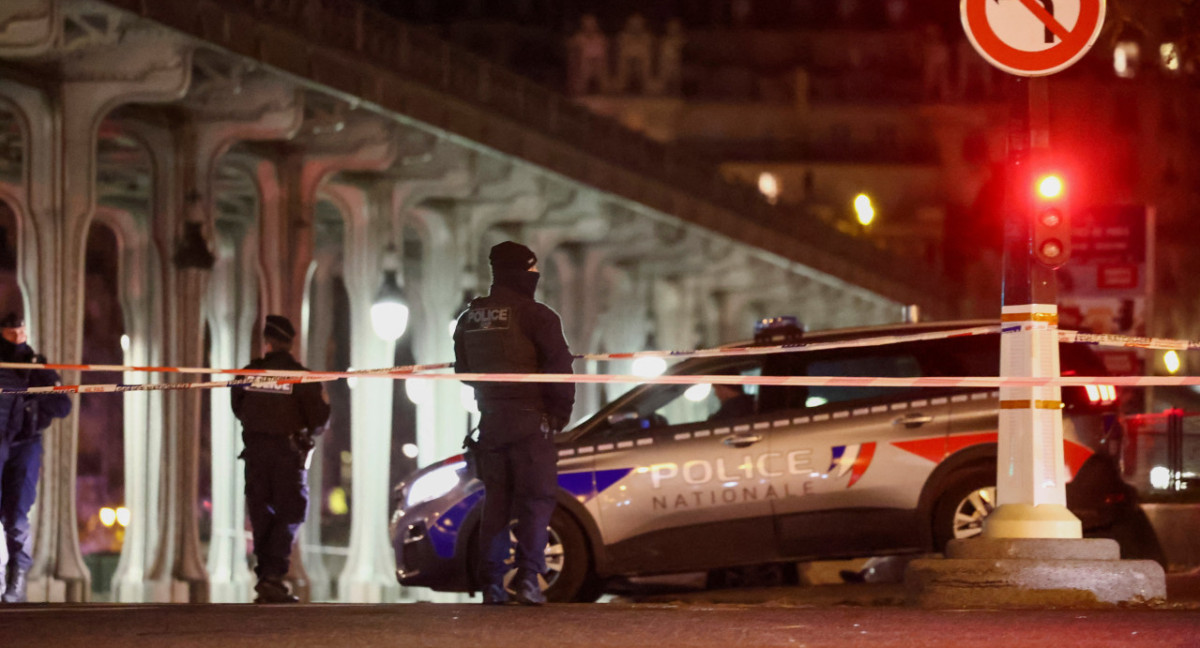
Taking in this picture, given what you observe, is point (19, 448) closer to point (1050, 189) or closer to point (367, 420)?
point (1050, 189)

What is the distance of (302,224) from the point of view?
22375 millimetres

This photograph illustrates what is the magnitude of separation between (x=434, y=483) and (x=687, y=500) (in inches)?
59.4

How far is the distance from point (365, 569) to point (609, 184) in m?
6.28

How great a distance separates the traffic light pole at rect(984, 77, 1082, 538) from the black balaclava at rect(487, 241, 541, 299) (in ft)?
7.70

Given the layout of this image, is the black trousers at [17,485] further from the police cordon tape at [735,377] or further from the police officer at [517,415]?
the police officer at [517,415]

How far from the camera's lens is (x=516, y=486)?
928 centimetres

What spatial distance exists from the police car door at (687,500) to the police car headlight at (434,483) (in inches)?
31.9

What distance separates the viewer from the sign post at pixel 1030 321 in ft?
30.8

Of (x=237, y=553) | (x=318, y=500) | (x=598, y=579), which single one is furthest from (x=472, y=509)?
(x=318, y=500)

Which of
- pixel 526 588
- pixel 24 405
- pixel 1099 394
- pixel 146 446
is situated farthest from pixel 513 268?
pixel 146 446

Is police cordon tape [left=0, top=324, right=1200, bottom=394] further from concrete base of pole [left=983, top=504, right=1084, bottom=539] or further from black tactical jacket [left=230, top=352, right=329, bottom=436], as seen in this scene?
concrete base of pole [left=983, top=504, right=1084, bottom=539]

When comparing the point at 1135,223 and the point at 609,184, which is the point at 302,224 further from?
the point at 1135,223

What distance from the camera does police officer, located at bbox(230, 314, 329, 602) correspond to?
12.2 m

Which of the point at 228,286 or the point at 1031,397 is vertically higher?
the point at 228,286
